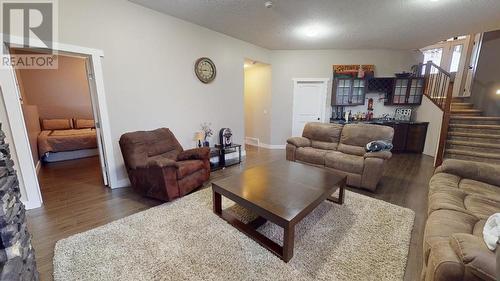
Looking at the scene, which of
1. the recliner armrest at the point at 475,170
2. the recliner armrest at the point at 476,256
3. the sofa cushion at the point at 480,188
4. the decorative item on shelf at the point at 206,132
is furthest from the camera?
the decorative item on shelf at the point at 206,132

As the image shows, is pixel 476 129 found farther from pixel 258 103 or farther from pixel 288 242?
pixel 288 242

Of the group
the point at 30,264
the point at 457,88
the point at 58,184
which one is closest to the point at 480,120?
the point at 457,88

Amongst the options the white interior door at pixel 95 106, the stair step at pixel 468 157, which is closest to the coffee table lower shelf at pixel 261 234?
the white interior door at pixel 95 106

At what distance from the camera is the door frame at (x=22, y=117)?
226cm

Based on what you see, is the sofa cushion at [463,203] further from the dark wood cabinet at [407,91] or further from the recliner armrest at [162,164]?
the dark wood cabinet at [407,91]

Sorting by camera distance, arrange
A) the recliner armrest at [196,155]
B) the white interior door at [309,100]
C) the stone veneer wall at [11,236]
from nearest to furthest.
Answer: the stone veneer wall at [11,236]
the recliner armrest at [196,155]
the white interior door at [309,100]

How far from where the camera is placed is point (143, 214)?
238 cm

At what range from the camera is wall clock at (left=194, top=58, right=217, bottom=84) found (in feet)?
13.2

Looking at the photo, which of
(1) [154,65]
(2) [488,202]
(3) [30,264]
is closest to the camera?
(3) [30,264]

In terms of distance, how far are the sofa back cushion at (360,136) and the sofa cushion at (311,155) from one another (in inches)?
17.7

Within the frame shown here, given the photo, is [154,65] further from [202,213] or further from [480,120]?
[480,120]

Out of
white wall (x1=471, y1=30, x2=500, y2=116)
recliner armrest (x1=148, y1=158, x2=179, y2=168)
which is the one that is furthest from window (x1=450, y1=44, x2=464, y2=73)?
recliner armrest (x1=148, y1=158, x2=179, y2=168)

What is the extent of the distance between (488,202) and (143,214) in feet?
11.0

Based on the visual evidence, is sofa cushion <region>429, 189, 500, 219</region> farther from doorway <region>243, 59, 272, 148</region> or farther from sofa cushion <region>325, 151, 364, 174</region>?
doorway <region>243, 59, 272, 148</region>
